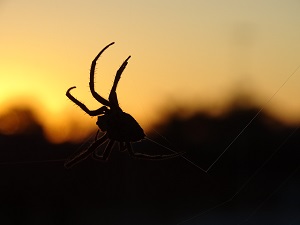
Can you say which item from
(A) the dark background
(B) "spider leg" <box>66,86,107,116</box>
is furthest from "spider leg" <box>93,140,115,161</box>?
(A) the dark background

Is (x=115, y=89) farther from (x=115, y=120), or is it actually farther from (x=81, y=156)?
(x=81, y=156)

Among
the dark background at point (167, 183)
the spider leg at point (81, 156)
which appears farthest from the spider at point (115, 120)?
the dark background at point (167, 183)

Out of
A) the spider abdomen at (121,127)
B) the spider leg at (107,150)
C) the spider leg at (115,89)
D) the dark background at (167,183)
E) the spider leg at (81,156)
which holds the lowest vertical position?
the dark background at (167,183)

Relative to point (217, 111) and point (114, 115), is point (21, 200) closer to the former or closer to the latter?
point (217, 111)

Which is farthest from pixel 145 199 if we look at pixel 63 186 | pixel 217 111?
pixel 63 186

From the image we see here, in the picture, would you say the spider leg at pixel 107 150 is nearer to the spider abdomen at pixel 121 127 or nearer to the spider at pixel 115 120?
the spider at pixel 115 120

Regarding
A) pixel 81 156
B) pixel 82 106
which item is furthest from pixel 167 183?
pixel 82 106
